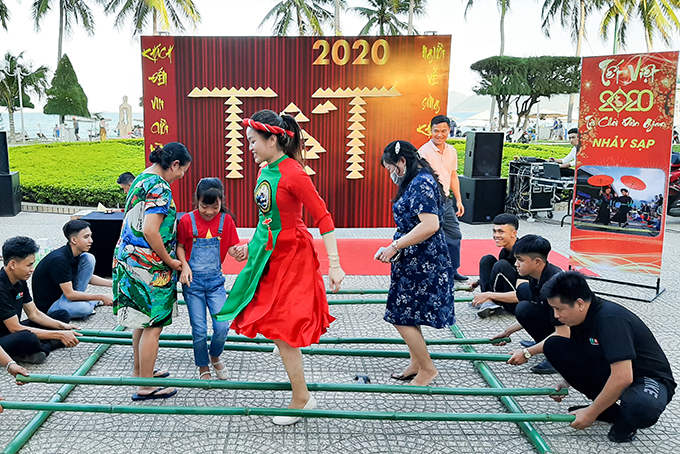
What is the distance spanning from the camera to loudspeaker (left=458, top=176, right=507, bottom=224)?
977cm

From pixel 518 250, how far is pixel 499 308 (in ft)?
4.32

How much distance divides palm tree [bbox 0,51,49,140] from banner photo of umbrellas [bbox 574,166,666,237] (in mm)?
32828

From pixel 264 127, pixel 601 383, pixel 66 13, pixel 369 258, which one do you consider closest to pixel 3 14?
pixel 66 13

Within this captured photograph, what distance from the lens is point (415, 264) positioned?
11.0 feet

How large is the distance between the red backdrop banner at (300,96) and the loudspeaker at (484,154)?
3.08 m

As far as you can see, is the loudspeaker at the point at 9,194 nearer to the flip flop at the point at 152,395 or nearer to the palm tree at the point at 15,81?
the flip flop at the point at 152,395

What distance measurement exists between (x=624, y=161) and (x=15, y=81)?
35321 millimetres

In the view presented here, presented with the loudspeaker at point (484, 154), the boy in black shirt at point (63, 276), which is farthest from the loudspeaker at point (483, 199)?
the boy in black shirt at point (63, 276)

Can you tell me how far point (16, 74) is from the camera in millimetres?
32094

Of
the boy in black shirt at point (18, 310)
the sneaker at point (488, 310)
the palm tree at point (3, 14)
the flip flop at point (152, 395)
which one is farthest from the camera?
the palm tree at point (3, 14)

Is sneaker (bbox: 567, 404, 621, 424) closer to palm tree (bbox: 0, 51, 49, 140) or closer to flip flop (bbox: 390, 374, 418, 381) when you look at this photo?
flip flop (bbox: 390, 374, 418, 381)

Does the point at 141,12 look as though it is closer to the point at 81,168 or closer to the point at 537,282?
the point at 81,168

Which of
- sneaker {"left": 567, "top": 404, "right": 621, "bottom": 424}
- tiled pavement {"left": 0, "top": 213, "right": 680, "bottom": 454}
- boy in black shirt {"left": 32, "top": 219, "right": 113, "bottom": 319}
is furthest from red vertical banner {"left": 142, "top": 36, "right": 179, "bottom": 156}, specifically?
sneaker {"left": 567, "top": 404, "right": 621, "bottom": 424}

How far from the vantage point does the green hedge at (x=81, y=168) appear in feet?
36.3
